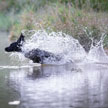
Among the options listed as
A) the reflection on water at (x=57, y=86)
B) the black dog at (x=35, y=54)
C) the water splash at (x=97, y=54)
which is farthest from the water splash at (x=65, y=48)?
the reflection on water at (x=57, y=86)

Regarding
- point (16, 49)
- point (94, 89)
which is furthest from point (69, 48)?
point (94, 89)

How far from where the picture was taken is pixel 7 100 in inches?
344

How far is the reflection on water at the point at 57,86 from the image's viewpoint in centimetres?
842

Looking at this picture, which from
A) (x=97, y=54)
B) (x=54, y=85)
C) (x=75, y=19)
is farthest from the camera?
(x=75, y=19)

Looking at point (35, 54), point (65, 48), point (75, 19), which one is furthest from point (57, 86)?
point (75, 19)

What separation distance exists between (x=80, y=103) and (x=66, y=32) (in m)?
8.73

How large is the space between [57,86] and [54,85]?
0.14 metres

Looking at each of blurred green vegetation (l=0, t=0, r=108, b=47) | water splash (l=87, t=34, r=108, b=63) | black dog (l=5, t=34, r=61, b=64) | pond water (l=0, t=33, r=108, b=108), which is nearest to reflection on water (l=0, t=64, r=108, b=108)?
pond water (l=0, t=33, r=108, b=108)

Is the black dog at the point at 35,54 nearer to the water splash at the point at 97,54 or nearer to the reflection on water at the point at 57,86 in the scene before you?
the reflection on water at the point at 57,86

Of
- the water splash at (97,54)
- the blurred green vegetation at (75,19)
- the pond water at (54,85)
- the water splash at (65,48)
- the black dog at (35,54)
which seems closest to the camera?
the pond water at (54,85)

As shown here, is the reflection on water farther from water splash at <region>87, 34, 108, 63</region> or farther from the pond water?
water splash at <region>87, 34, 108, 63</region>

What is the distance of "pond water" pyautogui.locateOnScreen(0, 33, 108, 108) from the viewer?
841cm

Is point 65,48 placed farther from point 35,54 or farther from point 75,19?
point 75,19

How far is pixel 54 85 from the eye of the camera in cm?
1014
